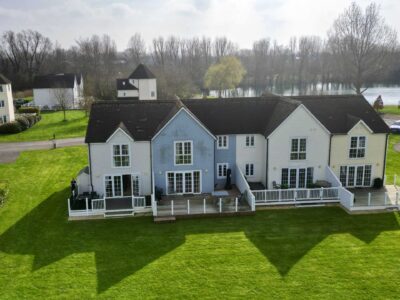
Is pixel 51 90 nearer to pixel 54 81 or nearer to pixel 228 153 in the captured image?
pixel 54 81

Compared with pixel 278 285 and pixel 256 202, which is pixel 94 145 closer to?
pixel 256 202

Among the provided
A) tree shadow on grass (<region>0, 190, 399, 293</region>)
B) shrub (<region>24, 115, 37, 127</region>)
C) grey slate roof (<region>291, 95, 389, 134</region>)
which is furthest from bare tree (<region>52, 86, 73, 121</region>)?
grey slate roof (<region>291, 95, 389, 134</region>)

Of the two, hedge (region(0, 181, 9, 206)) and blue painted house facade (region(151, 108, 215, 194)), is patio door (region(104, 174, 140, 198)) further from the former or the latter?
hedge (region(0, 181, 9, 206))

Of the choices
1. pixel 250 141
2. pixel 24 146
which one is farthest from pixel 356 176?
pixel 24 146

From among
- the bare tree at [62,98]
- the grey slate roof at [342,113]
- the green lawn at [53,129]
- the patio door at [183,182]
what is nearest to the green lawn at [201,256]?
the patio door at [183,182]

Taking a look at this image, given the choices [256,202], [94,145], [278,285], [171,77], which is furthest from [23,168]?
[171,77]
